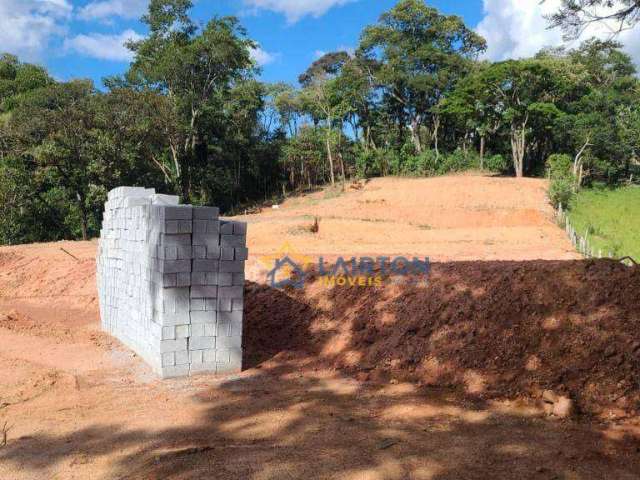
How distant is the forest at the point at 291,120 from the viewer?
2206cm

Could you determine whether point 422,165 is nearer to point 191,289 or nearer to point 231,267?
point 231,267

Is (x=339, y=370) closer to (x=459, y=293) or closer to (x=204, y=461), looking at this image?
(x=459, y=293)

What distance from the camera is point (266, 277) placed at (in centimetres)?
966

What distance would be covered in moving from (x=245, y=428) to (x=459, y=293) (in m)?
3.26

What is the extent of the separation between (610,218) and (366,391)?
2442 centimetres

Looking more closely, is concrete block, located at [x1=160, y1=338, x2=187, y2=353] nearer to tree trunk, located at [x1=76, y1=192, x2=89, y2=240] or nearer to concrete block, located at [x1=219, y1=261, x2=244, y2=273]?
concrete block, located at [x1=219, y1=261, x2=244, y2=273]

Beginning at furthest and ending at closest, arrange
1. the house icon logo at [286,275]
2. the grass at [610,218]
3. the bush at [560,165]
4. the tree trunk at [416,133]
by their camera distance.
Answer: the tree trunk at [416,133] → the bush at [560,165] → the grass at [610,218] → the house icon logo at [286,275]

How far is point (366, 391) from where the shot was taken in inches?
226

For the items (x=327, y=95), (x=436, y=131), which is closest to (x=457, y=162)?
(x=436, y=131)

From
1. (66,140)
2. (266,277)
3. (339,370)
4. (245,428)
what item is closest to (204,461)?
(245,428)

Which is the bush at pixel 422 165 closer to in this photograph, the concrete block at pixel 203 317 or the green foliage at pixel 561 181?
the green foliage at pixel 561 181

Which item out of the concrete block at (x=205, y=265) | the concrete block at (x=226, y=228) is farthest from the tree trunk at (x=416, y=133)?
the concrete block at (x=205, y=265)

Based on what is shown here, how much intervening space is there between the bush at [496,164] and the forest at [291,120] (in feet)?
0.45

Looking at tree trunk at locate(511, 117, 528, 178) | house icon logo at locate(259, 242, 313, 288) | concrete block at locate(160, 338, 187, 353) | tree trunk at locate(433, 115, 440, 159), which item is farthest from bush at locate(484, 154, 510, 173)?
concrete block at locate(160, 338, 187, 353)
